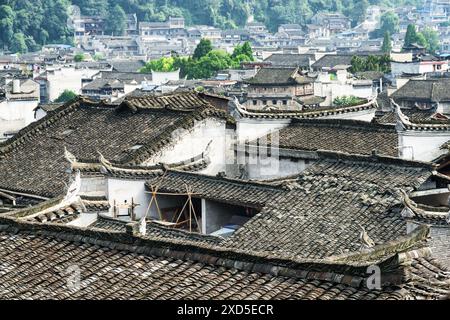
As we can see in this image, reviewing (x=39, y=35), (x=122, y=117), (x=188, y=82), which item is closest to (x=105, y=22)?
(x=39, y=35)

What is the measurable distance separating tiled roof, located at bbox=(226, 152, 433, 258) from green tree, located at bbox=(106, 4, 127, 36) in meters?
164

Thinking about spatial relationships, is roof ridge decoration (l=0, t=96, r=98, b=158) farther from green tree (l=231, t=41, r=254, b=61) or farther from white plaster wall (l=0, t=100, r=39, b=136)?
green tree (l=231, t=41, r=254, b=61)

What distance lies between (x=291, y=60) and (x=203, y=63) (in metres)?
11.1

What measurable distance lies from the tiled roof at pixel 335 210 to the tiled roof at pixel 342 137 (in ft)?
11.8

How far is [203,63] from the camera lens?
10788 centimetres

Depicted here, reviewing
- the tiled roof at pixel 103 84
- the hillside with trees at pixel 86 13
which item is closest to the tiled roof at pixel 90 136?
the tiled roof at pixel 103 84

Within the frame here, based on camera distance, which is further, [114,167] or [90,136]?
[90,136]

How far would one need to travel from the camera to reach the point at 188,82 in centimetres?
8931

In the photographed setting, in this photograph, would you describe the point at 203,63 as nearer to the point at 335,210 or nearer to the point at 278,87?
the point at 278,87

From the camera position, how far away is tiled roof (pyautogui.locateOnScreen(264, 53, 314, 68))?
110 m

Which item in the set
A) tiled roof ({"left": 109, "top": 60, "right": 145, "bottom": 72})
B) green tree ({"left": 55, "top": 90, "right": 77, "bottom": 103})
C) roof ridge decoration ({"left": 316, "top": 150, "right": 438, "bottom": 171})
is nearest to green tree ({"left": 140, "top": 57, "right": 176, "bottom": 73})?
tiled roof ({"left": 109, "top": 60, "right": 145, "bottom": 72})

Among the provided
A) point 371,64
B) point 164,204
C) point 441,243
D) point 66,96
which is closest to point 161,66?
point 66,96
